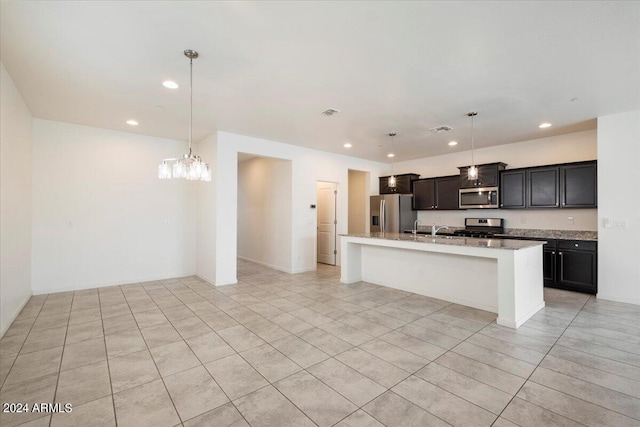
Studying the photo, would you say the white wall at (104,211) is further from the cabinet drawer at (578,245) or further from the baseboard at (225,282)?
the cabinet drawer at (578,245)

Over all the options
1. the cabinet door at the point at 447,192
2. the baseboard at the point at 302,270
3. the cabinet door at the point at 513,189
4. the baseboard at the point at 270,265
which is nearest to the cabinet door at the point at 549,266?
the cabinet door at the point at 513,189

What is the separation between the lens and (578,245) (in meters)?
4.60

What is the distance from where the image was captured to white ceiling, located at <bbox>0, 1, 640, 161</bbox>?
83.4 inches

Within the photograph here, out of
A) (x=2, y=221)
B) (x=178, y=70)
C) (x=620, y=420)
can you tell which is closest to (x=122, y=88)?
(x=178, y=70)

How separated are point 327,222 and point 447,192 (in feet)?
9.68

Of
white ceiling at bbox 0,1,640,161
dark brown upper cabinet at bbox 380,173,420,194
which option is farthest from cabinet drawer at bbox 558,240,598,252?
dark brown upper cabinet at bbox 380,173,420,194

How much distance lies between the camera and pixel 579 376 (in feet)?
7.41

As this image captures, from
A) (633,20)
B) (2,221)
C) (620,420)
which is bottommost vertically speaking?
(620,420)

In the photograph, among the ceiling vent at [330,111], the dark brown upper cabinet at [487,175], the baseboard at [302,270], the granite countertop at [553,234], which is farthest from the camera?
the baseboard at [302,270]

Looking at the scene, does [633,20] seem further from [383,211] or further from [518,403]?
[383,211]

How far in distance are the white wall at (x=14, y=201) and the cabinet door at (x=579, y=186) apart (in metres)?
7.89

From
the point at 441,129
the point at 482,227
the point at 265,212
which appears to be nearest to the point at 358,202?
the point at 265,212

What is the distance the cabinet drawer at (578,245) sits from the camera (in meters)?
4.43

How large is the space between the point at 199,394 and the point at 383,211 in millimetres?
5793
